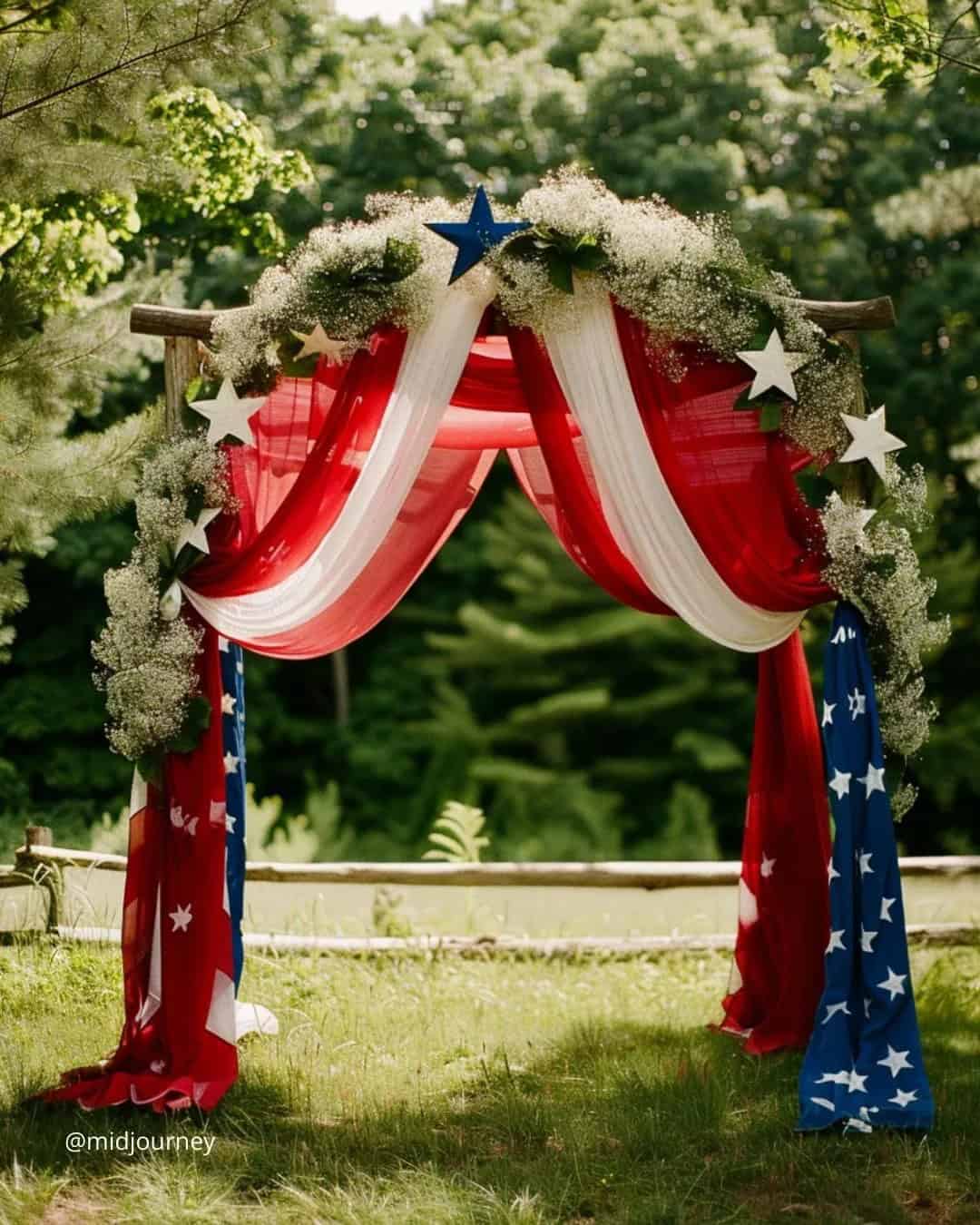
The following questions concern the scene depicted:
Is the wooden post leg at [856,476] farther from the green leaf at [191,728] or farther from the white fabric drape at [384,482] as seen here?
the green leaf at [191,728]

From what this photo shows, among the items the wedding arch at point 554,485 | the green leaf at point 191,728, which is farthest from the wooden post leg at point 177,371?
the green leaf at point 191,728

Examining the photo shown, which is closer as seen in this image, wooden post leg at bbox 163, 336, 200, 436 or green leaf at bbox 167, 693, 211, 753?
green leaf at bbox 167, 693, 211, 753

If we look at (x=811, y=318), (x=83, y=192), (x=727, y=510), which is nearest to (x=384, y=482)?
(x=727, y=510)

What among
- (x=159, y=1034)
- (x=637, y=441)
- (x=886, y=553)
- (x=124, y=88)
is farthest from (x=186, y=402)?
(x=886, y=553)

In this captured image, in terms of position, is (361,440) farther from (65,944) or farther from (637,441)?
(65,944)

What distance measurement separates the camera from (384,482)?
4695mm

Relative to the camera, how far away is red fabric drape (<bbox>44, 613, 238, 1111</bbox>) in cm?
456

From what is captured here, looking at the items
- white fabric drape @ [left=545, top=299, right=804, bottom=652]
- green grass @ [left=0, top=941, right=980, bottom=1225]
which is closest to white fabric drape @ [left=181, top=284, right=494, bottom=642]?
white fabric drape @ [left=545, top=299, right=804, bottom=652]

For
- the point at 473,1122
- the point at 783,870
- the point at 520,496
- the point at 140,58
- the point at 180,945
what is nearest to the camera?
the point at 473,1122

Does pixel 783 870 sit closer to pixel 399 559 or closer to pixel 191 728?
pixel 399 559

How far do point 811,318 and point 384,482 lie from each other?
1681mm

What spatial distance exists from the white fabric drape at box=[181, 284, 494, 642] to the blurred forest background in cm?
653

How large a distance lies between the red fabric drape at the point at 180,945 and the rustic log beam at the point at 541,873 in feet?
7.18

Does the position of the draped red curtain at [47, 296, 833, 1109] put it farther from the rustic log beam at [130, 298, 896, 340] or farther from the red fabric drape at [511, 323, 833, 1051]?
the rustic log beam at [130, 298, 896, 340]
